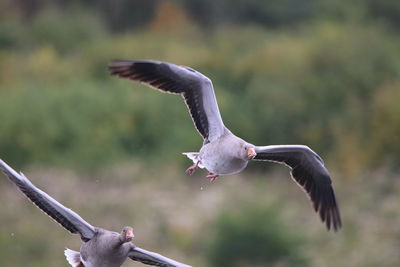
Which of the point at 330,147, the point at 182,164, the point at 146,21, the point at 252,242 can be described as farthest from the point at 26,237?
the point at 146,21

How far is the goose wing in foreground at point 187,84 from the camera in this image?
1367 cm

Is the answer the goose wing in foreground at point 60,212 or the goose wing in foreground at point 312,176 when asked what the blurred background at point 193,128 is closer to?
the goose wing in foreground at point 312,176

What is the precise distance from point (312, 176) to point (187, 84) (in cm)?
231

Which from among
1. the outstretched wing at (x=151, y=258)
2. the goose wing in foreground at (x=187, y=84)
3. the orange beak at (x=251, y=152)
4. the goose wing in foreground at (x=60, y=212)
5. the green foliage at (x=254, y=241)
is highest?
the green foliage at (x=254, y=241)

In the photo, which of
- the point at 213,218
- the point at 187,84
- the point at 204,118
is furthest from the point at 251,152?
the point at 213,218

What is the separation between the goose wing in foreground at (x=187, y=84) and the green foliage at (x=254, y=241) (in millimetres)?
14129

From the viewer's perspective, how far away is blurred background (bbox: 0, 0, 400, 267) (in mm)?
28719

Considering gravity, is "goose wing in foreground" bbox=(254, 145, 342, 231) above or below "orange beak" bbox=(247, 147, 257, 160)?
above

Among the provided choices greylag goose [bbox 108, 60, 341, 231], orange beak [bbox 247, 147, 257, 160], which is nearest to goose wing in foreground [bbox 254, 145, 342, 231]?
greylag goose [bbox 108, 60, 341, 231]

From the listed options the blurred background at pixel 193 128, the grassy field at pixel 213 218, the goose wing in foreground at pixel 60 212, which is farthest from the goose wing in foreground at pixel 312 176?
the blurred background at pixel 193 128

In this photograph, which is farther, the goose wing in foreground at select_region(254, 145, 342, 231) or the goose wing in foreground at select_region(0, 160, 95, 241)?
the goose wing in foreground at select_region(254, 145, 342, 231)

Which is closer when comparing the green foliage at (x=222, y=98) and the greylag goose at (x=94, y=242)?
the greylag goose at (x=94, y=242)

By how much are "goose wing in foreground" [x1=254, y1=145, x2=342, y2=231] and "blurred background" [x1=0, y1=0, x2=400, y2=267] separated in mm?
11309

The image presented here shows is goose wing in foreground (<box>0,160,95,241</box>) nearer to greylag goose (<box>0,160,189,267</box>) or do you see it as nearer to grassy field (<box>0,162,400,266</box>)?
greylag goose (<box>0,160,189,267</box>)
